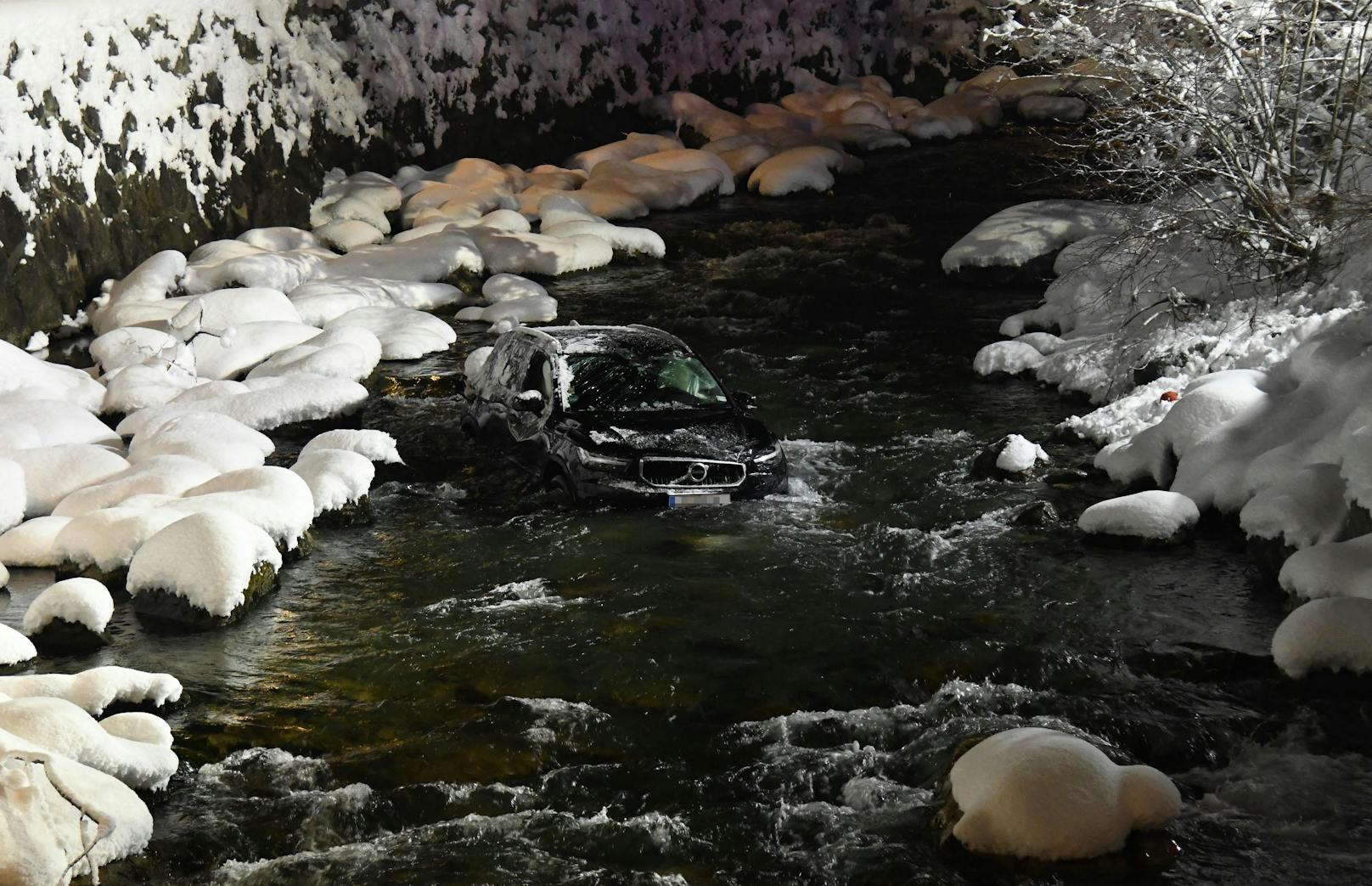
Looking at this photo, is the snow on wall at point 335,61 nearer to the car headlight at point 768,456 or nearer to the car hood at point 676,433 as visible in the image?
the car hood at point 676,433

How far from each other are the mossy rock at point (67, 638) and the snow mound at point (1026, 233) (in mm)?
15466

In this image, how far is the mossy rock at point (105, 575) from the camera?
10641mm

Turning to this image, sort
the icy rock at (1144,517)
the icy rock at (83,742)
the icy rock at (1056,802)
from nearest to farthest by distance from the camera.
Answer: the icy rock at (1056,802), the icy rock at (83,742), the icy rock at (1144,517)

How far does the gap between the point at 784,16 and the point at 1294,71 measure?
1026 inches

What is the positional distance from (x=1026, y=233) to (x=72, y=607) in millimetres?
16163

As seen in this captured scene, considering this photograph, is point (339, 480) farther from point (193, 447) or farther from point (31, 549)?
point (31, 549)

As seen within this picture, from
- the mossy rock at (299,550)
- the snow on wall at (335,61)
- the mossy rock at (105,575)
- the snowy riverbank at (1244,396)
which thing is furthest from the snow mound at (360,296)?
the mossy rock at (105,575)

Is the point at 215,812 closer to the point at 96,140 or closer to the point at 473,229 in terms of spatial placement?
the point at 96,140

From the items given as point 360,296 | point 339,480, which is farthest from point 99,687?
point 360,296

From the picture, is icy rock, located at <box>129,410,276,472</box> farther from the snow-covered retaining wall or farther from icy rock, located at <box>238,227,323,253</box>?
icy rock, located at <box>238,227,323,253</box>

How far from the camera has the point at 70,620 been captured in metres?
9.45

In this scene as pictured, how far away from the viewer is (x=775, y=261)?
23.6 metres


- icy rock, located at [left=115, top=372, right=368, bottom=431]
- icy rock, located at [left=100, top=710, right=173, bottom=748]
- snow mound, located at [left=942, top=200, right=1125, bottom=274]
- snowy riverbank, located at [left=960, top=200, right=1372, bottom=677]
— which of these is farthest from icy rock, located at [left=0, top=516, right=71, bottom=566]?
snow mound, located at [left=942, top=200, right=1125, bottom=274]

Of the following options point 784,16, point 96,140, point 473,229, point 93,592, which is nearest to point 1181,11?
point 93,592
